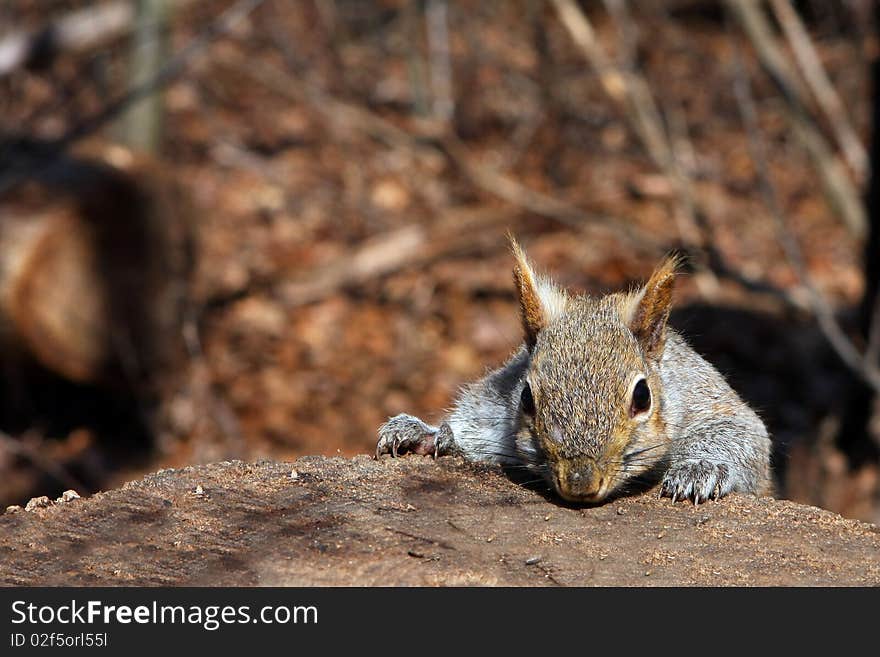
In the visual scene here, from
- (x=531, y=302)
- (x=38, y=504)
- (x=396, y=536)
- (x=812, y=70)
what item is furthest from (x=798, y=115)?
(x=38, y=504)

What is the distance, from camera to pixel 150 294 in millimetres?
8367

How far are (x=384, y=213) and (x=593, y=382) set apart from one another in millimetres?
7682

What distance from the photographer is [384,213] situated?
11016mm

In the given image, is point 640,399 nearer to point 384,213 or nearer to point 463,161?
point 463,161

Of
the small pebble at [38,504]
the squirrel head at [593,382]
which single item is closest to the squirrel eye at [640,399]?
the squirrel head at [593,382]

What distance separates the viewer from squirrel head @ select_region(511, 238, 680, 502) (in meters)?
3.36

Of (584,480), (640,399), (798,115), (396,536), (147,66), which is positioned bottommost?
(396,536)

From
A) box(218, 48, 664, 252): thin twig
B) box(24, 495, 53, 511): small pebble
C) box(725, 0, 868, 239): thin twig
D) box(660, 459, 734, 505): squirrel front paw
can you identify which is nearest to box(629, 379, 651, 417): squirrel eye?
box(660, 459, 734, 505): squirrel front paw

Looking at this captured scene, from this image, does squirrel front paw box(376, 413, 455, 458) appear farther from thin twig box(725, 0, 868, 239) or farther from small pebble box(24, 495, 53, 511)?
thin twig box(725, 0, 868, 239)

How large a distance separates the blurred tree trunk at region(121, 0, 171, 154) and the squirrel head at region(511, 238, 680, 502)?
468 cm

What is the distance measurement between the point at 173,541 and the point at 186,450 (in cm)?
566

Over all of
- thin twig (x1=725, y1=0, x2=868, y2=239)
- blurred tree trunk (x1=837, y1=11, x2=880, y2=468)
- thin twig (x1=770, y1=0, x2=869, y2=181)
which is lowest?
blurred tree trunk (x1=837, y1=11, x2=880, y2=468)

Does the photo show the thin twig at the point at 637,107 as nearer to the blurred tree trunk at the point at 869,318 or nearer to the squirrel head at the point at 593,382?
the blurred tree trunk at the point at 869,318
